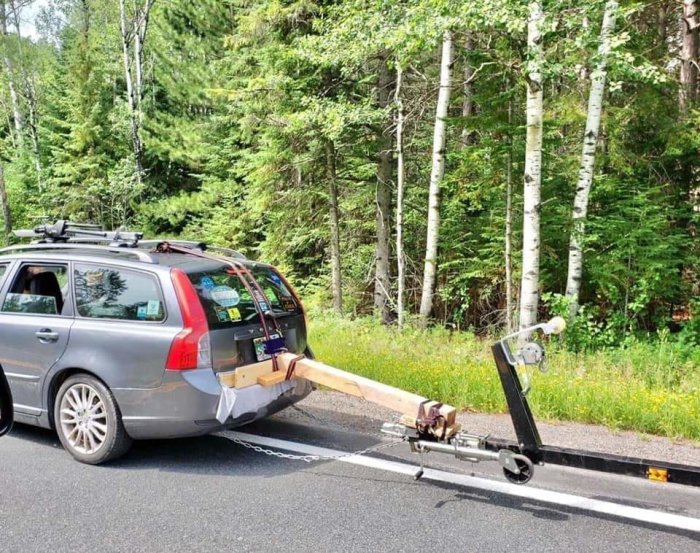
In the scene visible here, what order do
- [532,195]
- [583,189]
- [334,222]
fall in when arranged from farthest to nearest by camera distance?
[334,222] → [583,189] → [532,195]

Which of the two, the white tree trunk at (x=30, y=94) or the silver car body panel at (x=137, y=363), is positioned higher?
the white tree trunk at (x=30, y=94)

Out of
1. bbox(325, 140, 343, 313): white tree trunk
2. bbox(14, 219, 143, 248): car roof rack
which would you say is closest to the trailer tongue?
bbox(14, 219, 143, 248): car roof rack

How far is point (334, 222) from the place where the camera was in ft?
44.8

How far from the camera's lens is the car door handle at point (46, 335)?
4.58 meters

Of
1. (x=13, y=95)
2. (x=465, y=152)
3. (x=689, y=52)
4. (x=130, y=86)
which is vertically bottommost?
(x=465, y=152)

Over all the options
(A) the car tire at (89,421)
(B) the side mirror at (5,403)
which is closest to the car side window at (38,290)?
(B) the side mirror at (5,403)

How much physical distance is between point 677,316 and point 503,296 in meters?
3.35

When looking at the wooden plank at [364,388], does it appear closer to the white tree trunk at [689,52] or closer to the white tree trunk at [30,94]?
the white tree trunk at [689,52]

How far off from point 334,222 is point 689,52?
8399mm

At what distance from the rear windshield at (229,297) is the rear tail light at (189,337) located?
0.08 meters

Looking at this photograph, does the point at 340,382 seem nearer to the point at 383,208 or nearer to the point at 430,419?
the point at 430,419

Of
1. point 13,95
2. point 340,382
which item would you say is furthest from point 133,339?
point 13,95

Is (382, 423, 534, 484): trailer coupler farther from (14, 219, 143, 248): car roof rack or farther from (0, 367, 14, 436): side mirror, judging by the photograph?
(0, 367, 14, 436): side mirror

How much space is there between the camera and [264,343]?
4.63m
